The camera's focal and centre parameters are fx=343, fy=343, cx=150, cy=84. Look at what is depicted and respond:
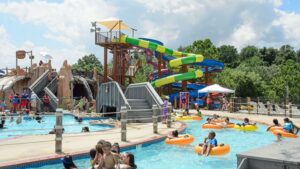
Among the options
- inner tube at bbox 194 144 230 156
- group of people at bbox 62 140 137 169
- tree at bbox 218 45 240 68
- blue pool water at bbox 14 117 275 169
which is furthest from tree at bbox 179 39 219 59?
group of people at bbox 62 140 137 169

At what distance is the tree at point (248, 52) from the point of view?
7497cm

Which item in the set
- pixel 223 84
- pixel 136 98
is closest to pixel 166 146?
pixel 136 98

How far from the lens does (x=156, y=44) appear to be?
97.5 feet

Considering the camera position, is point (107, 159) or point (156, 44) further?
point (156, 44)

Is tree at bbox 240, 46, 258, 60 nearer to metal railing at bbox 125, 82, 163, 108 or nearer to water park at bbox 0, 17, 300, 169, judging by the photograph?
water park at bbox 0, 17, 300, 169

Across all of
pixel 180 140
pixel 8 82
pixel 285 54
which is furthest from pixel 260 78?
pixel 180 140

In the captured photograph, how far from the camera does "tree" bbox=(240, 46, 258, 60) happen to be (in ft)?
246

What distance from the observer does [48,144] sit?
10.0m

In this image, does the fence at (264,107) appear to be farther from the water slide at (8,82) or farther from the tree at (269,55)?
the tree at (269,55)

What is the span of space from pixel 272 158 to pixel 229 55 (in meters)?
73.0

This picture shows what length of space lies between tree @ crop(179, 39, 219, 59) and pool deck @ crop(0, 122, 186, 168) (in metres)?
36.4

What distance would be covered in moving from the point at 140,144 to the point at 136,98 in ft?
34.5

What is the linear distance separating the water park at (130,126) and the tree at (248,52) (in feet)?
A: 140

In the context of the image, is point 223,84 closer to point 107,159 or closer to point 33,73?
point 33,73
